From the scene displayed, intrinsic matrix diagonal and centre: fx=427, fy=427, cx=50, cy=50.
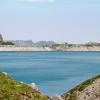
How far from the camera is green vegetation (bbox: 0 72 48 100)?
47.8 ft

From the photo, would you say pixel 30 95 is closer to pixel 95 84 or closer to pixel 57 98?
pixel 57 98

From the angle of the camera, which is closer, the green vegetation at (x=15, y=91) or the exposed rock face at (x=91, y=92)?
the green vegetation at (x=15, y=91)

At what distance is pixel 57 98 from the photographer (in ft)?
59.0

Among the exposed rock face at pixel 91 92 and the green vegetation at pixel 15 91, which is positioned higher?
the green vegetation at pixel 15 91

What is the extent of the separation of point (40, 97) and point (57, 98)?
2749mm

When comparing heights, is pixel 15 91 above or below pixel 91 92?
above

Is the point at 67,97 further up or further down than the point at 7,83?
further down

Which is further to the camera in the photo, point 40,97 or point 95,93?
point 95,93

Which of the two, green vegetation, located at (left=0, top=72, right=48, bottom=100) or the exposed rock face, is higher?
green vegetation, located at (left=0, top=72, right=48, bottom=100)

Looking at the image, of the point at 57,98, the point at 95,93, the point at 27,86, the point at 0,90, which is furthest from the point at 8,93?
the point at 95,93

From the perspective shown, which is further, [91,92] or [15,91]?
[91,92]

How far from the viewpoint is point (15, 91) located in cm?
1498

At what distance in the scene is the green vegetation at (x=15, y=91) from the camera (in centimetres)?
1457

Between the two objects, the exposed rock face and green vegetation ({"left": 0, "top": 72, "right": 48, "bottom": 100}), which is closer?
green vegetation ({"left": 0, "top": 72, "right": 48, "bottom": 100})
